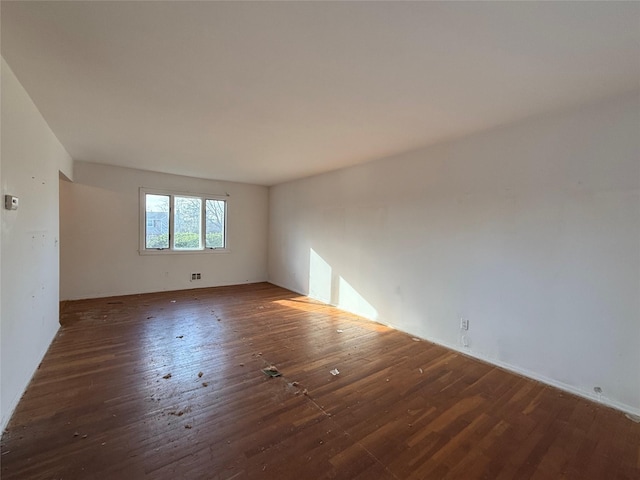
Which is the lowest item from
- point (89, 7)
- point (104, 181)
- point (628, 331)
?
point (628, 331)

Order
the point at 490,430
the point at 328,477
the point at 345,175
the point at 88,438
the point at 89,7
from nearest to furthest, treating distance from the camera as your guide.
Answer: the point at 89,7, the point at 328,477, the point at 88,438, the point at 490,430, the point at 345,175

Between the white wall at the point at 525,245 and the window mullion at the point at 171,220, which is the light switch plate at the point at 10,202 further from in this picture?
the window mullion at the point at 171,220

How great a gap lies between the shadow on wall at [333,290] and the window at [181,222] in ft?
7.87

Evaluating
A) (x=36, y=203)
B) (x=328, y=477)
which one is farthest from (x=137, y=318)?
(x=328, y=477)

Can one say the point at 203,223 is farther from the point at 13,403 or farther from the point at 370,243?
the point at 13,403

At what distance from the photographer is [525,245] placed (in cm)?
277

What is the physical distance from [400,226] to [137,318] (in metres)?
4.07

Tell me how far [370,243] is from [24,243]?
387 centimetres

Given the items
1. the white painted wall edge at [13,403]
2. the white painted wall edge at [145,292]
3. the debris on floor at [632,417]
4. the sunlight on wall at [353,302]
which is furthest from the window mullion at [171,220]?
the debris on floor at [632,417]

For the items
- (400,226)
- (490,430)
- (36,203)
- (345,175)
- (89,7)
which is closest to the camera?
(89,7)

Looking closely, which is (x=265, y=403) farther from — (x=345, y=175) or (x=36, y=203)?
(x=345, y=175)

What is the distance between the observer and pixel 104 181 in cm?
516

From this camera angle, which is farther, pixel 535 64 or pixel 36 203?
pixel 36 203

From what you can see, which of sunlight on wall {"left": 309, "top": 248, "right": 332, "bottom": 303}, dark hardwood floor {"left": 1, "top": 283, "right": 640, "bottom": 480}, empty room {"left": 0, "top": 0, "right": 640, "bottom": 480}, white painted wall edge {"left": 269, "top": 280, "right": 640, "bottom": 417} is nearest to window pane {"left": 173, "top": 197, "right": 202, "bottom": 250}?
empty room {"left": 0, "top": 0, "right": 640, "bottom": 480}
